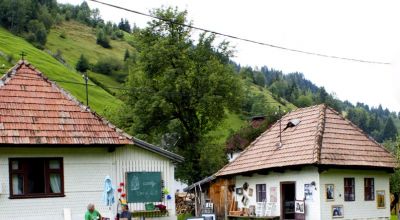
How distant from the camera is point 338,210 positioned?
27234mm

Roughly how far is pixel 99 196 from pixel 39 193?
6.87ft

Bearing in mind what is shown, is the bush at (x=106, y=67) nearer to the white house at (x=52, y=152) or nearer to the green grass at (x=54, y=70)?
the green grass at (x=54, y=70)

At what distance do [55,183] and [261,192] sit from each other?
11.5 metres

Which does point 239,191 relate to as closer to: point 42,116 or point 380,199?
point 380,199

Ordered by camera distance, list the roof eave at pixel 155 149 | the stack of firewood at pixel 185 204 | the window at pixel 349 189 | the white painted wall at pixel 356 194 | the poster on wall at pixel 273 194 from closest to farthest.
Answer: the roof eave at pixel 155 149 < the white painted wall at pixel 356 194 < the window at pixel 349 189 < the poster on wall at pixel 273 194 < the stack of firewood at pixel 185 204

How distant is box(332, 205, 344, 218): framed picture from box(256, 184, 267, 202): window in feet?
13.5

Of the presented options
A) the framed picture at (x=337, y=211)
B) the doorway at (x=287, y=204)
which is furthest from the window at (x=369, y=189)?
the doorway at (x=287, y=204)

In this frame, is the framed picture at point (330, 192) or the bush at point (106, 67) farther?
the bush at point (106, 67)

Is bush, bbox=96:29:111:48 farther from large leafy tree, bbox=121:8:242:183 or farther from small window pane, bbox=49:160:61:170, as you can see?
small window pane, bbox=49:160:61:170

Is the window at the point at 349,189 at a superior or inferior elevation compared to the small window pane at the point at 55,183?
inferior

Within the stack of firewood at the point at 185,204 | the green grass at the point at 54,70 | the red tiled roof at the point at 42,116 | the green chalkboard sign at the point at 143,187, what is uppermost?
the green grass at the point at 54,70

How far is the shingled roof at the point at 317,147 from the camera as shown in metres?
27.2

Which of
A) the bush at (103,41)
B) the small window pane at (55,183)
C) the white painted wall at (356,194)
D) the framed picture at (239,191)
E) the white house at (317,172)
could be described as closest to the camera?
the small window pane at (55,183)

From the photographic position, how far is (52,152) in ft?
72.8
